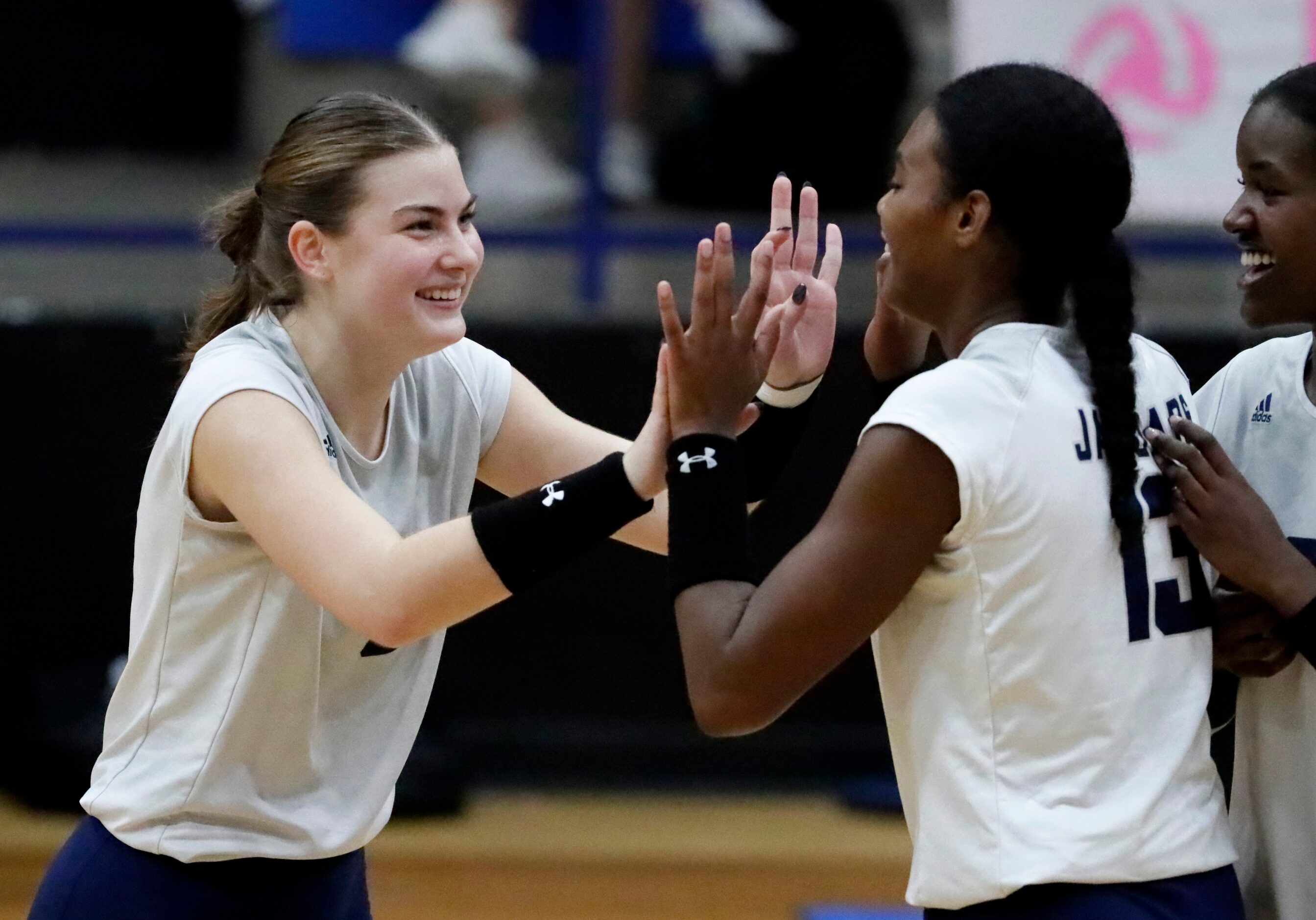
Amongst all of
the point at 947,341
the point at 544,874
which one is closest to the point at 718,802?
the point at 544,874

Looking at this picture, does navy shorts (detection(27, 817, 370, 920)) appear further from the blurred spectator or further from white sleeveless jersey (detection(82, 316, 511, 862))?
the blurred spectator

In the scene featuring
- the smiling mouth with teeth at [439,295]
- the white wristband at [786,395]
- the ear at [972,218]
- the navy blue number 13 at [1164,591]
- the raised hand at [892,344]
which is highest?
the ear at [972,218]

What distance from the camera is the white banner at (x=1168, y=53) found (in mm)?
5254

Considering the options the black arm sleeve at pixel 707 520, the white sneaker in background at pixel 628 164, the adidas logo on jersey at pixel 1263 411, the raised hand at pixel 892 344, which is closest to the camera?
the black arm sleeve at pixel 707 520

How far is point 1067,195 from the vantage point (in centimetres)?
175

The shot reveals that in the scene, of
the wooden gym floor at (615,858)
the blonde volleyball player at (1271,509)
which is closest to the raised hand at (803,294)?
the blonde volleyball player at (1271,509)

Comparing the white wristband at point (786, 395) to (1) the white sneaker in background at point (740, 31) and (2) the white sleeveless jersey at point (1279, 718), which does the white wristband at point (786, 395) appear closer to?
(2) the white sleeveless jersey at point (1279, 718)

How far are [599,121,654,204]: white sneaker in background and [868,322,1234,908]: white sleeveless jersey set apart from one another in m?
4.14

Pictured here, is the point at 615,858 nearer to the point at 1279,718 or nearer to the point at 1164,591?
the point at 1279,718

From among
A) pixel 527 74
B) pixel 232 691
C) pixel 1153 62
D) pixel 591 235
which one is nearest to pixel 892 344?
pixel 232 691

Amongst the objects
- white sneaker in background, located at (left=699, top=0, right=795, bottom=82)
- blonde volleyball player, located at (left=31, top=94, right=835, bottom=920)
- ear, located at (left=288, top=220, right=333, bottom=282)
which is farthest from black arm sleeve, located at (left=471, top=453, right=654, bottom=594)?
white sneaker in background, located at (left=699, top=0, right=795, bottom=82)

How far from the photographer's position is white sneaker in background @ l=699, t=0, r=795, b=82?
5.73m

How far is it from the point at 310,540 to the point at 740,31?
13.5 feet

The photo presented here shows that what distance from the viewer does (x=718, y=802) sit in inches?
208
